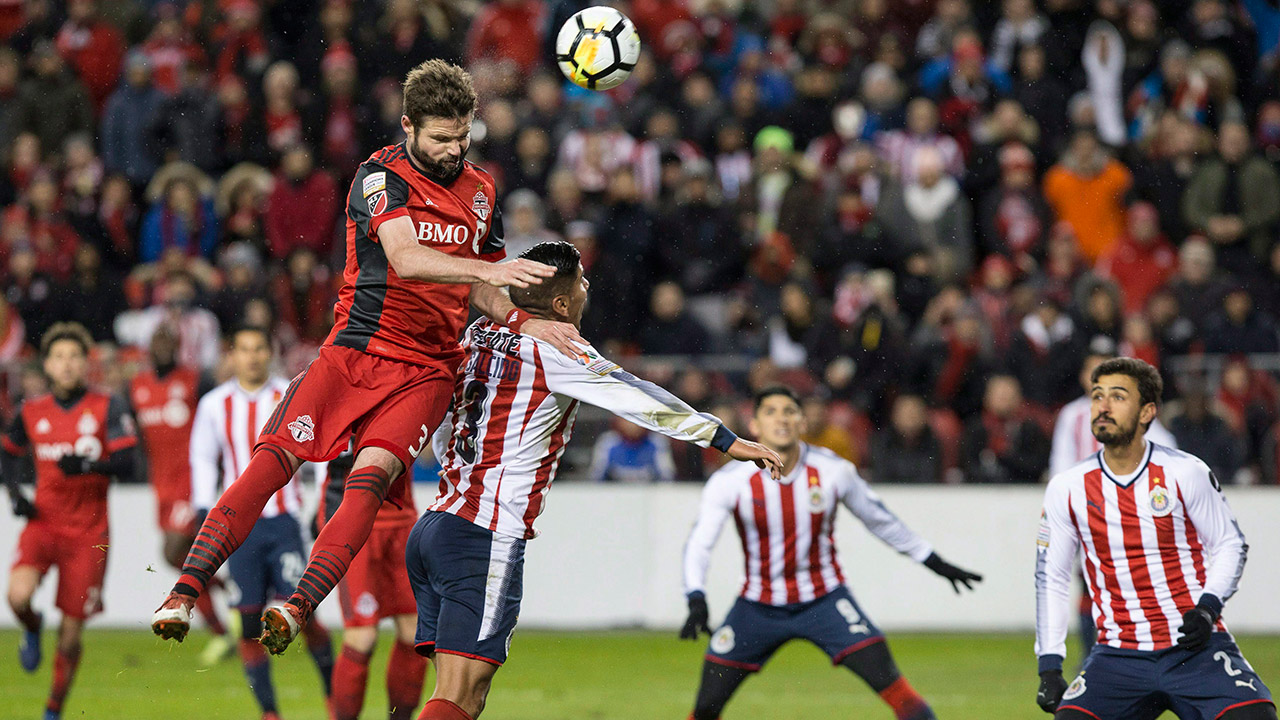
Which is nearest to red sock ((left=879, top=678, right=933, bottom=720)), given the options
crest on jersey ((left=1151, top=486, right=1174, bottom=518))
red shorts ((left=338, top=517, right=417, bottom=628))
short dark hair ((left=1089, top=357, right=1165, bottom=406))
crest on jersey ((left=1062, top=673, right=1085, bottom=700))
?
crest on jersey ((left=1062, top=673, right=1085, bottom=700))

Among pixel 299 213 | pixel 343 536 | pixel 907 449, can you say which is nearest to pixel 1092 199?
pixel 907 449

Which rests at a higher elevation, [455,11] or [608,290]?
[455,11]

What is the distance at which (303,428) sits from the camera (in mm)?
6043

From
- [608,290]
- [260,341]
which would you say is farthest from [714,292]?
[260,341]

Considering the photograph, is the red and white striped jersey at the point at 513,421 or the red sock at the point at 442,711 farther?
the red and white striped jersey at the point at 513,421

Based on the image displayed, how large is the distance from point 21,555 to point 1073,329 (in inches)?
326

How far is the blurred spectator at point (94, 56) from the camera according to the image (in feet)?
57.7

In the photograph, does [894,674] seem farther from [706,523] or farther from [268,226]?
[268,226]

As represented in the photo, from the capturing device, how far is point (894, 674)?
24.1 feet

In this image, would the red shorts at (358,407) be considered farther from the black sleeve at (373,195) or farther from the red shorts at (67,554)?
the red shorts at (67,554)

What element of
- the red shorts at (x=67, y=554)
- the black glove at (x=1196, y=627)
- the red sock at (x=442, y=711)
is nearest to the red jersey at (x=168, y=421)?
the red shorts at (x=67, y=554)

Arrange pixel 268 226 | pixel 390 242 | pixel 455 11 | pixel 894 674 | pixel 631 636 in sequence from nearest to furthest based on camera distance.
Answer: pixel 390 242
pixel 894 674
pixel 631 636
pixel 268 226
pixel 455 11

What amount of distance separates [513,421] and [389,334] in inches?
25.0

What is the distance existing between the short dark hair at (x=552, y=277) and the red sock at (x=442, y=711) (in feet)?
4.94
